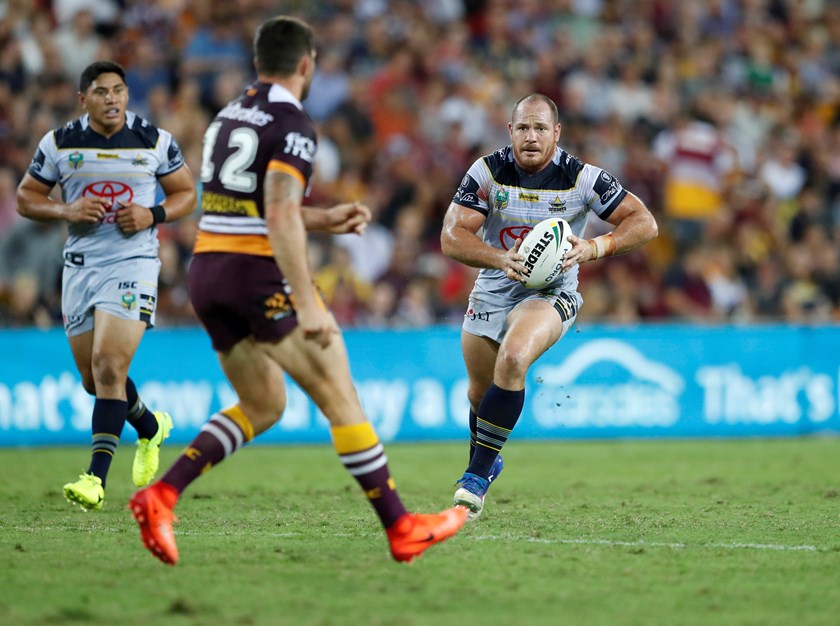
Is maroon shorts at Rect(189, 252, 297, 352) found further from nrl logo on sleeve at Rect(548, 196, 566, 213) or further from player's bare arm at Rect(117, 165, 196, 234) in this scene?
nrl logo on sleeve at Rect(548, 196, 566, 213)

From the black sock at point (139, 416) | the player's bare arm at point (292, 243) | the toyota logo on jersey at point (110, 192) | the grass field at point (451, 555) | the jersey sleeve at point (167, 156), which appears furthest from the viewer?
the black sock at point (139, 416)

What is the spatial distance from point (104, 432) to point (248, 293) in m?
3.02

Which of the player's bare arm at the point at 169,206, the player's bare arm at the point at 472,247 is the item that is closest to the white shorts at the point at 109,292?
the player's bare arm at the point at 169,206

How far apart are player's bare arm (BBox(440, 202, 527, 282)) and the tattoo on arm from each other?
2.39 meters

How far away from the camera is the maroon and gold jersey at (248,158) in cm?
611

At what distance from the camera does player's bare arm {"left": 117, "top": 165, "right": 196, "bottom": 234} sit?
29.0 feet

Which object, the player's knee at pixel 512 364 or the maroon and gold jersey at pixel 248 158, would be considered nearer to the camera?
the maroon and gold jersey at pixel 248 158

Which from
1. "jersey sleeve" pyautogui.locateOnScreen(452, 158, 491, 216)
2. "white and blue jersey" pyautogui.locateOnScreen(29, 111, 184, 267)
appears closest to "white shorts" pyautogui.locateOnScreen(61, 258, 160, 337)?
"white and blue jersey" pyautogui.locateOnScreen(29, 111, 184, 267)

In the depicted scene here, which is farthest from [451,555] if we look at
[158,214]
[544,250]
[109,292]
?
[158,214]

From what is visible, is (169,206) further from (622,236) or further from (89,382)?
(622,236)

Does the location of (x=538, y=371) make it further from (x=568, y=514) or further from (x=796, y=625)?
(x=796, y=625)

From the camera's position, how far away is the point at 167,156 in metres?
9.20

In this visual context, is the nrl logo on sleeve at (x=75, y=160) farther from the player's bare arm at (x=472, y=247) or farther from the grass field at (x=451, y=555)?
the player's bare arm at (x=472, y=247)

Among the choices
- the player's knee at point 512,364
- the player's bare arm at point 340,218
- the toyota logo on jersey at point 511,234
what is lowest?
the player's knee at point 512,364
